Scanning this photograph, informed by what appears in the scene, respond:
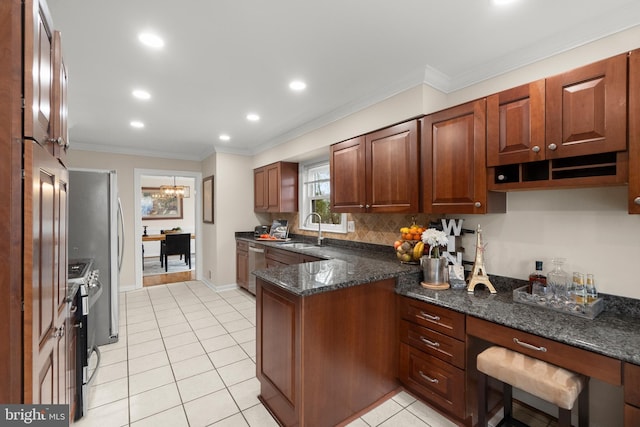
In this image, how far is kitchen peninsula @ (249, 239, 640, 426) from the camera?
1429 millimetres

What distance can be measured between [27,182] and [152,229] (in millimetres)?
8602

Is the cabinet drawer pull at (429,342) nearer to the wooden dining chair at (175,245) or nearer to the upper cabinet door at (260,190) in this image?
the upper cabinet door at (260,190)

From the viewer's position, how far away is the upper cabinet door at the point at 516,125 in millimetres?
1707

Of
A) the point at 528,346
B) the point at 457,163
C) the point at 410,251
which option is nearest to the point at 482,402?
the point at 528,346

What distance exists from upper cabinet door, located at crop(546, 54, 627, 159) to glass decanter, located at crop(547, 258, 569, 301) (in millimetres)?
744

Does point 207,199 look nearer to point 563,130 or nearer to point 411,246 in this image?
point 411,246

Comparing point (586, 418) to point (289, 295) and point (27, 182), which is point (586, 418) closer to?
point (289, 295)

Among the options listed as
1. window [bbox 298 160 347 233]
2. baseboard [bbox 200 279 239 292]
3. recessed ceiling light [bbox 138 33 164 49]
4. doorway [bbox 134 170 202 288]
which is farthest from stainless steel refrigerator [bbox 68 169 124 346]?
doorway [bbox 134 170 202 288]

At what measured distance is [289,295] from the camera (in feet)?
5.69

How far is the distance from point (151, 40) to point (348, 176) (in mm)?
2017

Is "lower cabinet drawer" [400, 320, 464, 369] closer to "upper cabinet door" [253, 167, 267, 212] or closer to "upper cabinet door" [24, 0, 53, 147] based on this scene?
"upper cabinet door" [24, 0, 53, 147]

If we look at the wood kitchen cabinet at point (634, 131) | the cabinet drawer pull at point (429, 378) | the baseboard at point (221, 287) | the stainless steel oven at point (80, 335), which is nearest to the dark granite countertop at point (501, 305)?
the cabinet drawer pull at point (429, 378)

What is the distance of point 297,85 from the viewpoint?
2605 mm

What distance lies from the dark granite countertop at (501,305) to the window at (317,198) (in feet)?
5.50
